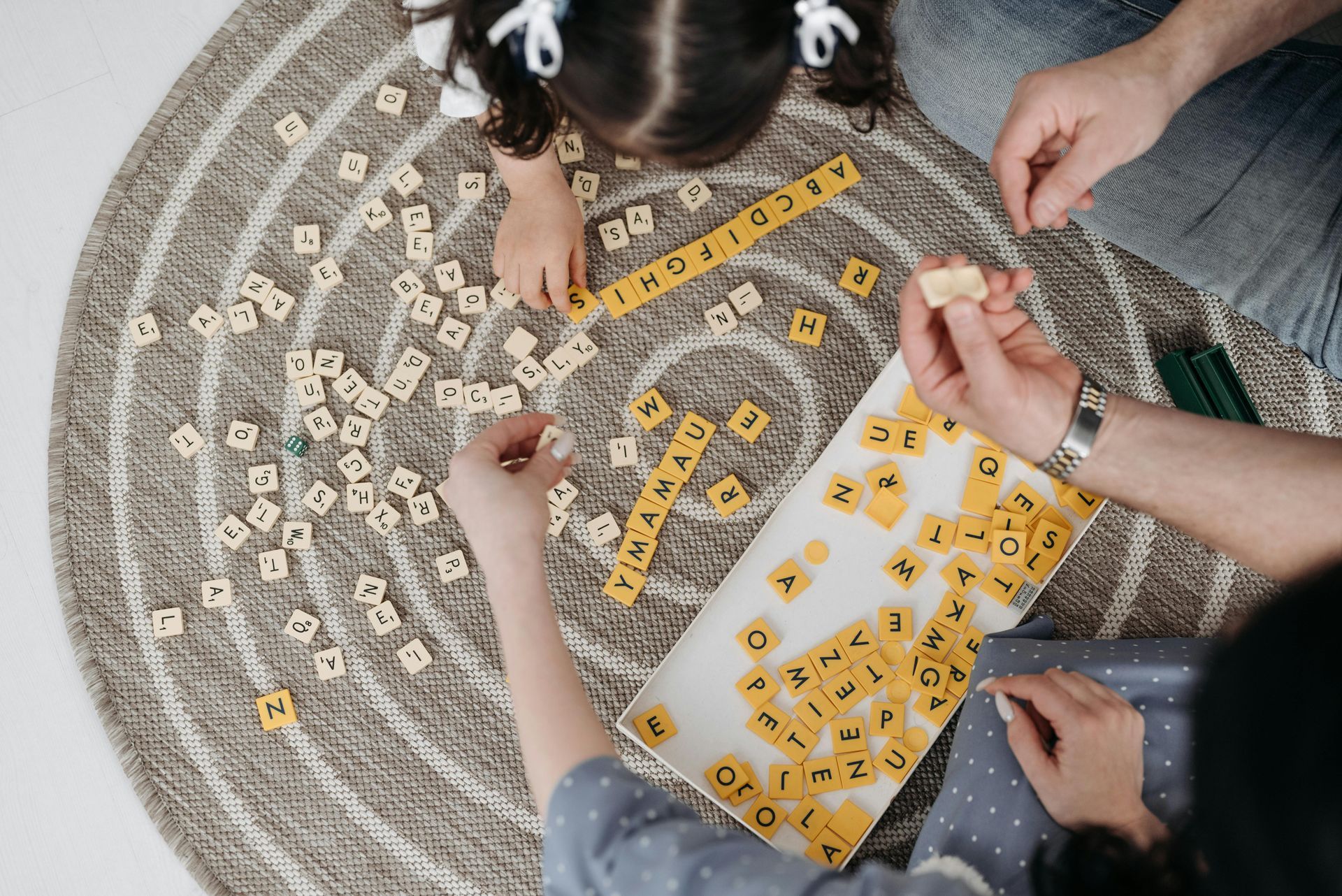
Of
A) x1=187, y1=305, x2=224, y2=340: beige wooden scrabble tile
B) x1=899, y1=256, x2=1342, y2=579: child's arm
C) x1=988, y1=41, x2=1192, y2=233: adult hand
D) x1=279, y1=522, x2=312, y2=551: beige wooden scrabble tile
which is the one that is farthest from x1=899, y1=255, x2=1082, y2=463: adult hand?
x1=187, y1=305, x2=224, y2=340: beige wooden scrabble tile

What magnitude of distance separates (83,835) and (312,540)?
1.68 ft

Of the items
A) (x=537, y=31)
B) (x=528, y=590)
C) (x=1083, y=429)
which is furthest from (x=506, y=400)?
(x=1083, y=429)

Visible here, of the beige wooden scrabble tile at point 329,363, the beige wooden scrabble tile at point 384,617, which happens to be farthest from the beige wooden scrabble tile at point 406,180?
the beige wooden scrabble tile at point 384,617

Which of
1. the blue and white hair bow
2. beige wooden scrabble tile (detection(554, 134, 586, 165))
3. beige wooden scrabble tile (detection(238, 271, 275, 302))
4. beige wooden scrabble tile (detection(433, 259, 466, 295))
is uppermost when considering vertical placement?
the blue and white hair bow

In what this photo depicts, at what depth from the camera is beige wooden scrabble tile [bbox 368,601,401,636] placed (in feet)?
3.75

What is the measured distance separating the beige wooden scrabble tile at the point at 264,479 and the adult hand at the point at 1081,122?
962mm

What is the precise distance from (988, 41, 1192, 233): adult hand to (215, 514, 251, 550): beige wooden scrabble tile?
1.02 metres

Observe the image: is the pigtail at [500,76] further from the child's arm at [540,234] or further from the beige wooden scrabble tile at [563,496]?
the beige wooden scrabble tile at [563,496]

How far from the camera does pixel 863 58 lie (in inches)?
30.4

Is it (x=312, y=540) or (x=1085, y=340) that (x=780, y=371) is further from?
(x=312, y=540)

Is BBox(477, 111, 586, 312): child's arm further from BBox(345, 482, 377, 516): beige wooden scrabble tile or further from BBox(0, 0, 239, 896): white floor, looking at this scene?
BBox(0, 0, 239, 896): white floor

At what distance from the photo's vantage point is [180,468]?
1181mm

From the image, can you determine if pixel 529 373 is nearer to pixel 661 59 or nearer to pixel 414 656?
pixel 414 656

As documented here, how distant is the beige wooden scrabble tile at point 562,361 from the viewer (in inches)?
45.7
